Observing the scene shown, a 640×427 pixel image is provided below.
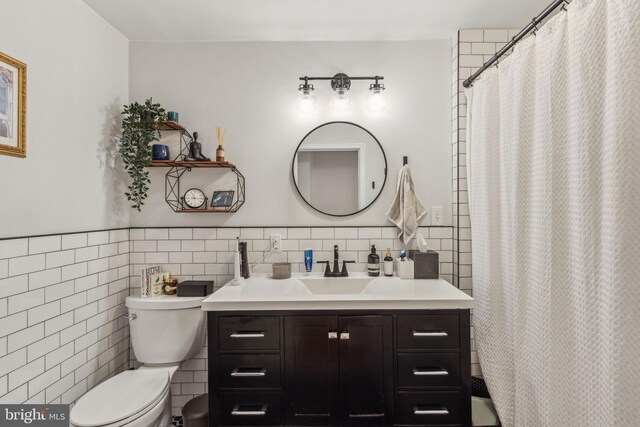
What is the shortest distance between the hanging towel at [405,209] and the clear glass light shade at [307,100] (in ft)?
2.44

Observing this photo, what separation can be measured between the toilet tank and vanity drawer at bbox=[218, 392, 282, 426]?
497mm

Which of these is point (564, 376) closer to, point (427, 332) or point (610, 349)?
point (610, 349)

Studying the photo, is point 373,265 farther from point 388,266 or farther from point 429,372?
point 429,372

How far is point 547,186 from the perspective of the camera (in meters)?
1.32

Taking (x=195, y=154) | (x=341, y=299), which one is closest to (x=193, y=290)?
(x=195, y=154)

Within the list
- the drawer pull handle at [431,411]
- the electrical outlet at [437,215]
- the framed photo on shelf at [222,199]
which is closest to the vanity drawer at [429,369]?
the drawer pull handle at [431,411]

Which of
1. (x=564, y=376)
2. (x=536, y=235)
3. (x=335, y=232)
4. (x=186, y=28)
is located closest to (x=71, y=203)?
(x=186, y=28)

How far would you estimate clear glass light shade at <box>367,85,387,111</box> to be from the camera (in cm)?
223

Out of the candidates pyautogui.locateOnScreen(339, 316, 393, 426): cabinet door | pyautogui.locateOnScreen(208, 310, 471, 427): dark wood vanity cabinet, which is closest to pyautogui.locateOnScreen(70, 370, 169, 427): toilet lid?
pyautogui.locateOnScreen(208, 310, 471, 427): dark wood vanity cabinet

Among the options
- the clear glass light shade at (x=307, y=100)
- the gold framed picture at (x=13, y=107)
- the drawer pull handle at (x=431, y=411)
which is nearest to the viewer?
the gold framed picture at (x=13, y=107)

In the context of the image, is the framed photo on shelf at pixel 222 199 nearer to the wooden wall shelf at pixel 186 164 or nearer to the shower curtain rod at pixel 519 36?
the wooden wall shelf at pixel 186 164

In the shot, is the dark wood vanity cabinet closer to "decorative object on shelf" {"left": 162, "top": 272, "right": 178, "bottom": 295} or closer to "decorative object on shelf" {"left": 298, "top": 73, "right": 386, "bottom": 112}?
"decorative object on shelf" {"left": 162, "top": 272, "right": 178, "bottom": 295}

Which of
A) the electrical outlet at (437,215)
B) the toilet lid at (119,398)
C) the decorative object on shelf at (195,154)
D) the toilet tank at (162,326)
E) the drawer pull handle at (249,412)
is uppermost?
the decorative object on shelf at (195,154)

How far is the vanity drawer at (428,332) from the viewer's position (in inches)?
66.8
